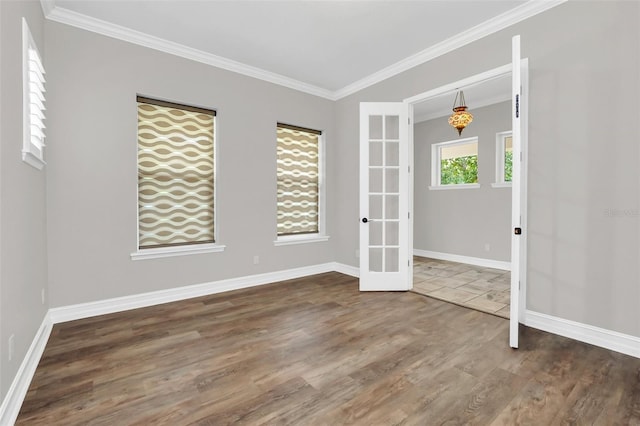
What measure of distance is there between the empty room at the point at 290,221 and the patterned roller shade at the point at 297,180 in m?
0.04

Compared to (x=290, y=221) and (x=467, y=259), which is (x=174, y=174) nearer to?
(x=290, y=221)

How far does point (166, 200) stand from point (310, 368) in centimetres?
258

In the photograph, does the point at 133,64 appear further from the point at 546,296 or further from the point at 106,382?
the point at 546,296

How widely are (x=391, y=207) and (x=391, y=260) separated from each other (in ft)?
2.33

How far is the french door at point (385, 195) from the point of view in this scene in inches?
152

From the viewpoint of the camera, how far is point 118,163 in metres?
3.12

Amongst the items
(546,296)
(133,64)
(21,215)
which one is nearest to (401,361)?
(546,296)

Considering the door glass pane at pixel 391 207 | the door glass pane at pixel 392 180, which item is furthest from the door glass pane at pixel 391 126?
the door glass pane at pixel 391 207

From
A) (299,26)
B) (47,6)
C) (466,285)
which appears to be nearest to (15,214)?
(47,6)

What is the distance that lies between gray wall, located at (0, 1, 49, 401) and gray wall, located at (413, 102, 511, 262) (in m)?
5.85

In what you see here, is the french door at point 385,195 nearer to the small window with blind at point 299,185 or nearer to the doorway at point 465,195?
the doorway at point 465,195

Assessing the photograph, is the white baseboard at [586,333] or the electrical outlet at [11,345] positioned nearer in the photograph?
the electrical outlet at [11,345]

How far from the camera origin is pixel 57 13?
2770 millimetres

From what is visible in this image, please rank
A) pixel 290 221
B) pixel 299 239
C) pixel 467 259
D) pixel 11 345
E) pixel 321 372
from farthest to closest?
pixel 467 259
pixel 290 221
pixel 299 239
pixel 321 372
pixel 11 345
